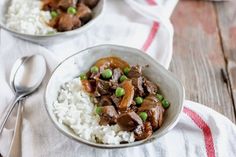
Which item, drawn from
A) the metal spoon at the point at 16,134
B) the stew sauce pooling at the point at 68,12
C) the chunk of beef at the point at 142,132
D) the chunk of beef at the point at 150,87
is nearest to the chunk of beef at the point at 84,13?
the stew sauce pooling at the point at 68,12

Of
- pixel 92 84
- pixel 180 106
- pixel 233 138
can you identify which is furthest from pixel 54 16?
pixel 233 138

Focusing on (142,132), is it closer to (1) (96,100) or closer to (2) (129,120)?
(2) (129,120)

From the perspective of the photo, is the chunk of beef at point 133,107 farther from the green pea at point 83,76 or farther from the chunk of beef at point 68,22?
the chunk of beef at point 68,22

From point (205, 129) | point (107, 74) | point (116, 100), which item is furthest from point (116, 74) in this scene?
point (205, 129)

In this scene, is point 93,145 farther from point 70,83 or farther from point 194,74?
point 194,74

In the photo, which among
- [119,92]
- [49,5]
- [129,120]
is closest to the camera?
[129,120]

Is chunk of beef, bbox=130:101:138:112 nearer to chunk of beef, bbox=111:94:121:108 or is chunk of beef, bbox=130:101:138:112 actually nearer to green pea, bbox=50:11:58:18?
chunk of beef, bbox=111:94:121:108
